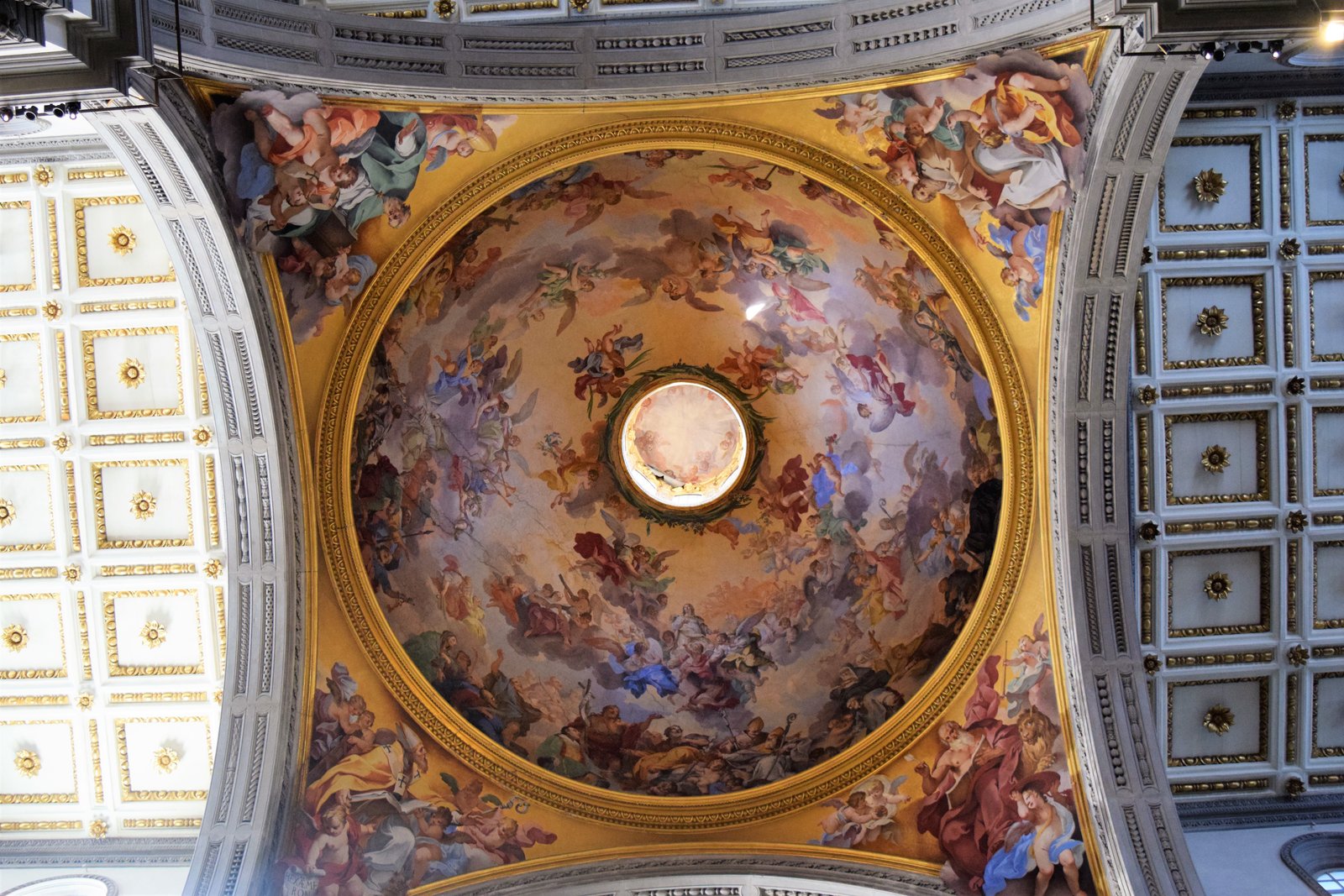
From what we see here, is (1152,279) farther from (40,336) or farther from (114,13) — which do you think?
(40,336)

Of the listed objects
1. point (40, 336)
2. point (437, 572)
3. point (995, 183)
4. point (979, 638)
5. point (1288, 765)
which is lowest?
point (1288, 765)

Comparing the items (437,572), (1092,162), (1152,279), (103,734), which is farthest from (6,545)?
(1152,279)

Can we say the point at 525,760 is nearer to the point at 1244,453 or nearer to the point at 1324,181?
the point at 1244,453

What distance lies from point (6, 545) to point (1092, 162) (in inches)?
572

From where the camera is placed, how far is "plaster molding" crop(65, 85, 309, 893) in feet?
40.7

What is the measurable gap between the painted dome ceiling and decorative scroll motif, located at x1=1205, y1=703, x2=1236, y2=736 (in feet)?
11.9

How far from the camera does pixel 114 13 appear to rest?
9.38 metres

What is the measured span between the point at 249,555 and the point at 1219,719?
12.8 m

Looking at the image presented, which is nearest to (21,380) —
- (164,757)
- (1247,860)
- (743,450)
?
(164,757)

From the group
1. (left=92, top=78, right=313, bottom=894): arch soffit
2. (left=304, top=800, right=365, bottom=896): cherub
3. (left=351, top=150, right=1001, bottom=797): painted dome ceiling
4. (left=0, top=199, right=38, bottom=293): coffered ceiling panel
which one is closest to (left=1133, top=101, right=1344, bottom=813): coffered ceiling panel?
(left=351, top=150, right=1001, bottom=797): painted dome ceiling

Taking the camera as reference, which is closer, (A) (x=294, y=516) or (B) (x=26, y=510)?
(A) (x=294, y=516)

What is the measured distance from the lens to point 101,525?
14727mm

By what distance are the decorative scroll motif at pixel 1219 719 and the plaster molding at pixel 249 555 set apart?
11.8 metres

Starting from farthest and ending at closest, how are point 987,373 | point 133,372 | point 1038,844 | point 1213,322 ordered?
point 133,372 → point 1213,322 → point 987,373 → point 1038,844
